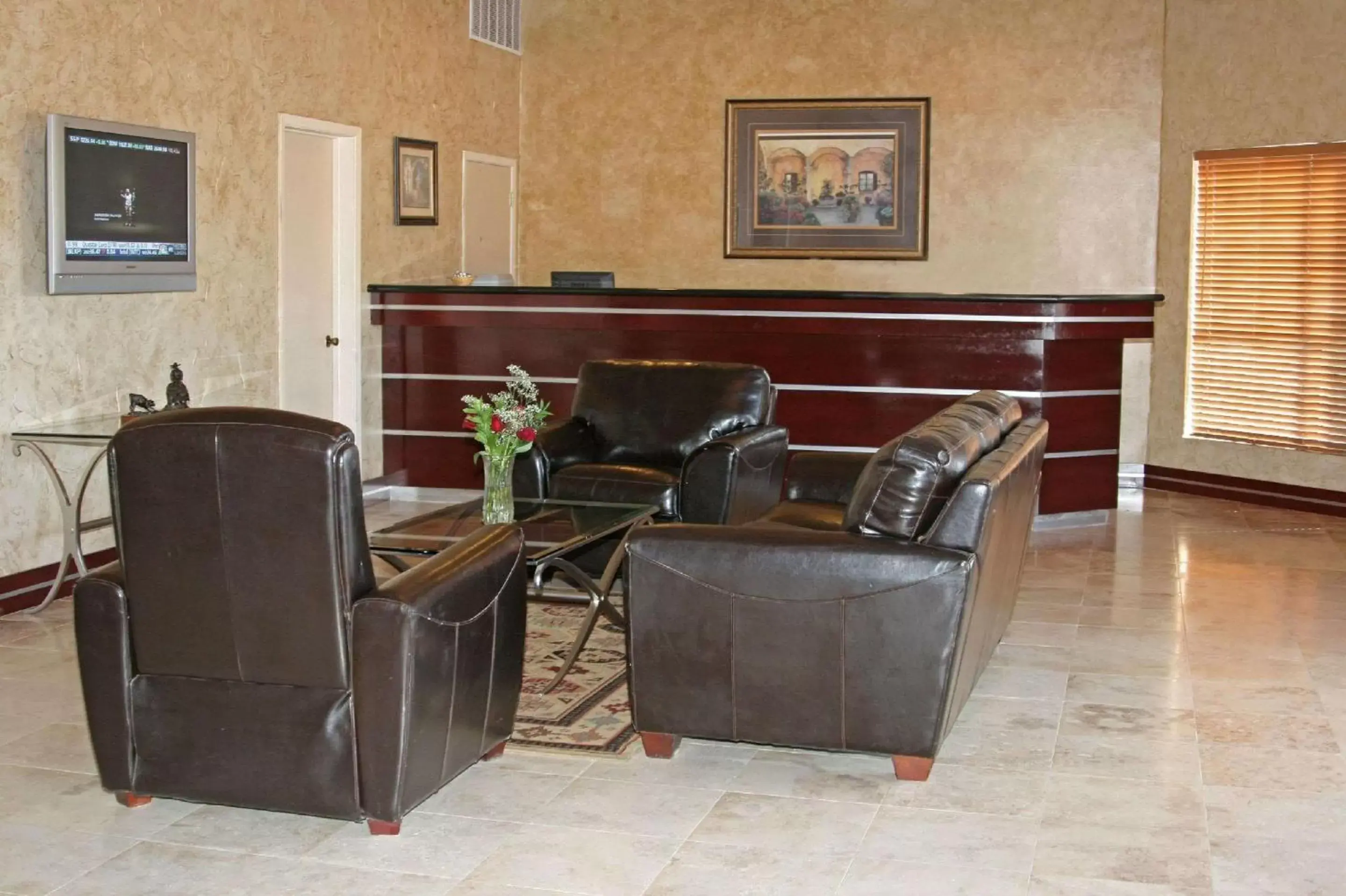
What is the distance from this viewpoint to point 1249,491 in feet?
30.5

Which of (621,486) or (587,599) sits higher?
(621,486)

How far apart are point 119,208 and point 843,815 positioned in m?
4.11

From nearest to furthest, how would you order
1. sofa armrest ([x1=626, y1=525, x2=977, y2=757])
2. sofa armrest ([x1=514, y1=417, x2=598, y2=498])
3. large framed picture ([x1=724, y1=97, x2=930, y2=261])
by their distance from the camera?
1. sofa armrest ([x1=626, y1=525, x2=977, y2=757])
2. sofa armrest ([x1=514, y1=417, x2=598, y2=498])
3. large framed picture ([x1=724, y1=97, x2=930, y2=261])

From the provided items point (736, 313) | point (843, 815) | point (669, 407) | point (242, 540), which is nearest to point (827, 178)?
point (736, 313)

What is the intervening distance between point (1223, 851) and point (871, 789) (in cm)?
88

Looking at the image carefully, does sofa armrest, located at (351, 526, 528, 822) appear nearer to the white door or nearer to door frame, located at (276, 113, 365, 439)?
the white door

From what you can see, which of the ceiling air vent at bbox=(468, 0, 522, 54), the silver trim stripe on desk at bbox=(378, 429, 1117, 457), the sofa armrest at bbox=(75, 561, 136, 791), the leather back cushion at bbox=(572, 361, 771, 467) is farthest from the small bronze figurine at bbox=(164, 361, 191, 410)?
the ceiling air vent at bbox=(468, 0, 522, 54)

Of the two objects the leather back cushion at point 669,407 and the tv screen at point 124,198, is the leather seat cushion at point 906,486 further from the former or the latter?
the tv screen at point 124,198

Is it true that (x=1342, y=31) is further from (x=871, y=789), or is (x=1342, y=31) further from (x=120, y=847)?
(x=120, y=847)

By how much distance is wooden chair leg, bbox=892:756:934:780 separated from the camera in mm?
4004

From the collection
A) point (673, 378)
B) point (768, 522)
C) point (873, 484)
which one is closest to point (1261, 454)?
point (673, 378)

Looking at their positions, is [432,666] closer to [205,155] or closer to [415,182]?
[205,155]

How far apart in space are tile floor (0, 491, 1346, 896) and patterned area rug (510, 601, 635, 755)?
0.52ft

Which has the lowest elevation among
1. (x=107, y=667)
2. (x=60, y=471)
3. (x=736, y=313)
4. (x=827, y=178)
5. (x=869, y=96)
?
(x=107, y=667)
